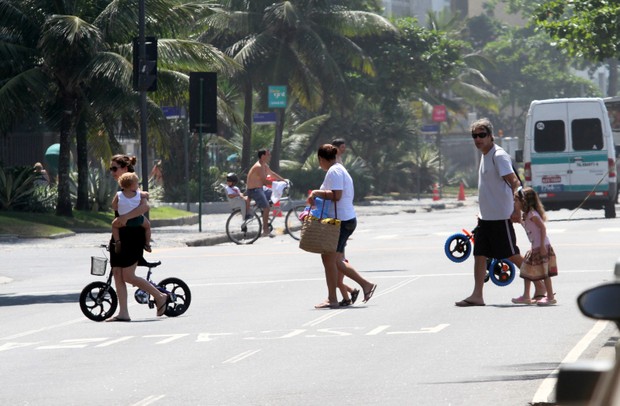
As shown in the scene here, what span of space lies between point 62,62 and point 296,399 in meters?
25.1

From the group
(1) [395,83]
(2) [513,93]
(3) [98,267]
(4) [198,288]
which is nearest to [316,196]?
(3) [98,267]

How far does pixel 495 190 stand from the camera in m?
14.4

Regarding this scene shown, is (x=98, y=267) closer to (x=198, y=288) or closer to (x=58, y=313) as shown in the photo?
(x=58, y=313)

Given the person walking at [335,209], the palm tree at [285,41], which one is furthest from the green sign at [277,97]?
the person walking at [335,209]

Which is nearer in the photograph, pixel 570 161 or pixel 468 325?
pixel 468 325

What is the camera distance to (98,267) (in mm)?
14391

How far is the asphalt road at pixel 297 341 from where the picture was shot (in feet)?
31.1

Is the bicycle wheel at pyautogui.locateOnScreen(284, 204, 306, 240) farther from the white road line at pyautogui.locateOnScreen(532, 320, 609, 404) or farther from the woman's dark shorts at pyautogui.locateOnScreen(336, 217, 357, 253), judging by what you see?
the white road line at pyautogui.locateOnScreen(532, 320, 609, 404)

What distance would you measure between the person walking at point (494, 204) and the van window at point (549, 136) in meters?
19.3

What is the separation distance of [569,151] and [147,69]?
394 inches

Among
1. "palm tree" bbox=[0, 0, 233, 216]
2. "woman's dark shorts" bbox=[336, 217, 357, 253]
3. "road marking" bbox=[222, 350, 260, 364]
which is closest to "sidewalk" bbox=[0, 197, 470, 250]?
"palm tree" bbox=[0, 0, 233, 216]

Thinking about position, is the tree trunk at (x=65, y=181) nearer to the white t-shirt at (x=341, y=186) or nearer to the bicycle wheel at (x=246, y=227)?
the bicycle wheel at (x=246, y=227)

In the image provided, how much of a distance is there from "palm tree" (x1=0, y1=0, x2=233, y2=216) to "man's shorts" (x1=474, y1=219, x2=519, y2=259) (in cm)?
1827

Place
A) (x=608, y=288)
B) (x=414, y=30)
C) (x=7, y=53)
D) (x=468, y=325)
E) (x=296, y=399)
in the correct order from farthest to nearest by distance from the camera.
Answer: (x=414, y=30) → (x=7, y=53) → (x=468, y=325) → (x=296, y=399) → (x=608, y=288)
